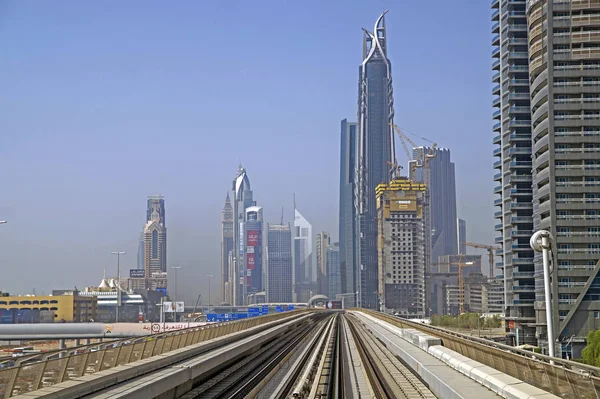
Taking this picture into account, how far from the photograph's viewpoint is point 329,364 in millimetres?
39656

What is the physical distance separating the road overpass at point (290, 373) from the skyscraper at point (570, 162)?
40244mm

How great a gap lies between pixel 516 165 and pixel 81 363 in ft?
294

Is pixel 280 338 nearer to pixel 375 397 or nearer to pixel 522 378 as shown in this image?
pixel 375 397

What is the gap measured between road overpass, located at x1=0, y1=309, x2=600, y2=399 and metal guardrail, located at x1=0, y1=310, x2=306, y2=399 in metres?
0.02

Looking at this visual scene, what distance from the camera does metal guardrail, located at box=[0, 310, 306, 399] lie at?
14.8m

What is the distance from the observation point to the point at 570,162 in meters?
83.5

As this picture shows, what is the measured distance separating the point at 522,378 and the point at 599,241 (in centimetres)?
7058

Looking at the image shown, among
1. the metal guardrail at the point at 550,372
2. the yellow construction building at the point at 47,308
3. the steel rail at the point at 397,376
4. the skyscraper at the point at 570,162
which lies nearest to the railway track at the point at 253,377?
the steel rail at the point at 397,376

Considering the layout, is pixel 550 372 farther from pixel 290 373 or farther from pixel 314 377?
pixel 290 373

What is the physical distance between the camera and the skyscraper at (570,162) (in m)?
80.4

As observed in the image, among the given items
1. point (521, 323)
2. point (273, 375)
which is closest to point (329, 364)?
point (273, 375)

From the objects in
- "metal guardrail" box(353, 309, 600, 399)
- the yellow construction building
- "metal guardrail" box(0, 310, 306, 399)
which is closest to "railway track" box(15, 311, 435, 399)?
"metal guardrail" box(0, 310, 306, 399)

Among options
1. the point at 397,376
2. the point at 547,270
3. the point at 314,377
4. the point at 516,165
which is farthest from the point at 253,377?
the point at 516,165

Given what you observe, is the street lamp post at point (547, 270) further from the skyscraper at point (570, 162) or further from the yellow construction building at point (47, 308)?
the yellow construction building at point (47, 308)
